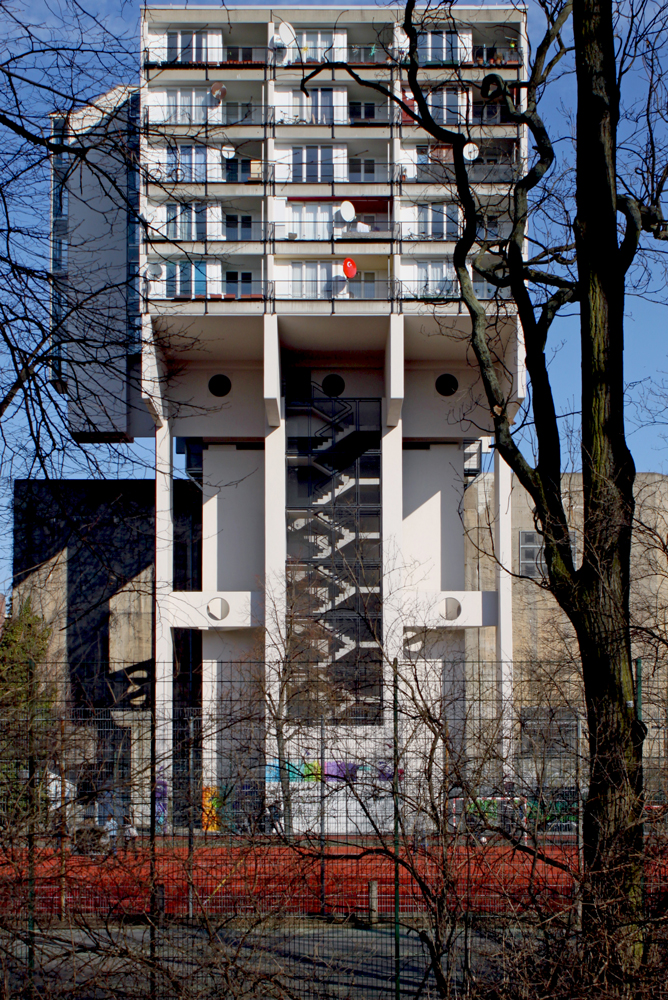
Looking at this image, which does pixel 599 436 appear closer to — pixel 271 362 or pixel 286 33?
pixel 271 362

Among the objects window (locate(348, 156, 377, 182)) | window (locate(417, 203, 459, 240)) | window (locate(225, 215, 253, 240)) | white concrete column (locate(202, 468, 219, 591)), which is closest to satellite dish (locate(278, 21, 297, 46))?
window (locate(348, 156, 377, 182))

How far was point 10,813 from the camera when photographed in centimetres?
797

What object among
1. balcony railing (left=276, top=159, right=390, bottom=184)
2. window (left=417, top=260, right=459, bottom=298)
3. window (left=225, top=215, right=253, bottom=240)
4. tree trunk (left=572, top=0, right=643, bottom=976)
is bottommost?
tree trunk (left=572, top=0, right=643, bottom=976)

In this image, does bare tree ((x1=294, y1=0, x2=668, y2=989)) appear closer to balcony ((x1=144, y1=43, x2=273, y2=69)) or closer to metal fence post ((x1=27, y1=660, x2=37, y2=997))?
metal fence post ((x1=27, y1=660, x2=37, y2=997))

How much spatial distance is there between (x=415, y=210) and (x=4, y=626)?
2321 centimetres

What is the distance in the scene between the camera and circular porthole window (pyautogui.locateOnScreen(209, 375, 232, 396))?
29281 millimetres

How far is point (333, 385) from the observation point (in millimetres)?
29656

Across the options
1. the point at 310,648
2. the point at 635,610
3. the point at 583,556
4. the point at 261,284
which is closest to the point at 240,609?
the point at 310,648

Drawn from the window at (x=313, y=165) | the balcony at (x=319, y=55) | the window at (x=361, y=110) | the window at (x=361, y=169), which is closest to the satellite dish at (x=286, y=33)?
the balcony at (x=319, y=55)

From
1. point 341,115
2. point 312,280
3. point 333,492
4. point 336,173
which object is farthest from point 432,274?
point 333,492

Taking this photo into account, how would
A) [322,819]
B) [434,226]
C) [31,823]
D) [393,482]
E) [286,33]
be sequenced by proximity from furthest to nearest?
[434,226] → [286,33] → [393,482] → [322,819] → [31,823]

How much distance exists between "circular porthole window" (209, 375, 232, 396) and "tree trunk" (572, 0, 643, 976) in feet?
75.7

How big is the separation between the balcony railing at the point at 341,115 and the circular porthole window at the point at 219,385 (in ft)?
25.9

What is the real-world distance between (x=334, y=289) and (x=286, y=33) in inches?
319
